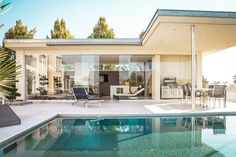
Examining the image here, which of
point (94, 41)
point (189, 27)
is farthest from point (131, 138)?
point (94, 41)

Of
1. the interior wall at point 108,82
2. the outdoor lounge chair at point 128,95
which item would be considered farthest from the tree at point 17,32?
the outdoor lounge chair at point 128,95

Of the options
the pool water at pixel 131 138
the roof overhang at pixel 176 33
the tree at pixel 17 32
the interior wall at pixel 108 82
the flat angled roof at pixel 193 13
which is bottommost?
the pool water at pixel 131 138

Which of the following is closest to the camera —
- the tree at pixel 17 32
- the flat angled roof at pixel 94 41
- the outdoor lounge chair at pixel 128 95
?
the flat angled roof at pixel 94 41

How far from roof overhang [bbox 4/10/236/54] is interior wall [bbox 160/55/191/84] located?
423 mm

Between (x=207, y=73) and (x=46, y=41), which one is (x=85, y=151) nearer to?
(x=46, y=41)

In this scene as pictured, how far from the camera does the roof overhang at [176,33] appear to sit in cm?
709

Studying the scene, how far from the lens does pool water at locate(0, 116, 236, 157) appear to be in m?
4.37

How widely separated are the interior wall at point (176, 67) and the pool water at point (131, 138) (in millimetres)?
6349

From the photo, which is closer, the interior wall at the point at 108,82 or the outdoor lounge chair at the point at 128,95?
the outdoor lounge chair at the point at 128,95

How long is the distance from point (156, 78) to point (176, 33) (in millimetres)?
4697

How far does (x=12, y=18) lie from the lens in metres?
18.2

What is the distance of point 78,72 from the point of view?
13.1m

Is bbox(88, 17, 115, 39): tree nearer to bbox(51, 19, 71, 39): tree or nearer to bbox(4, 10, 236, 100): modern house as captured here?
bbox(51, 19, 71, 39): tree

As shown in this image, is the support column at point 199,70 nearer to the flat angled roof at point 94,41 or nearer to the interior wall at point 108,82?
the flat angled roof at point 94,41
